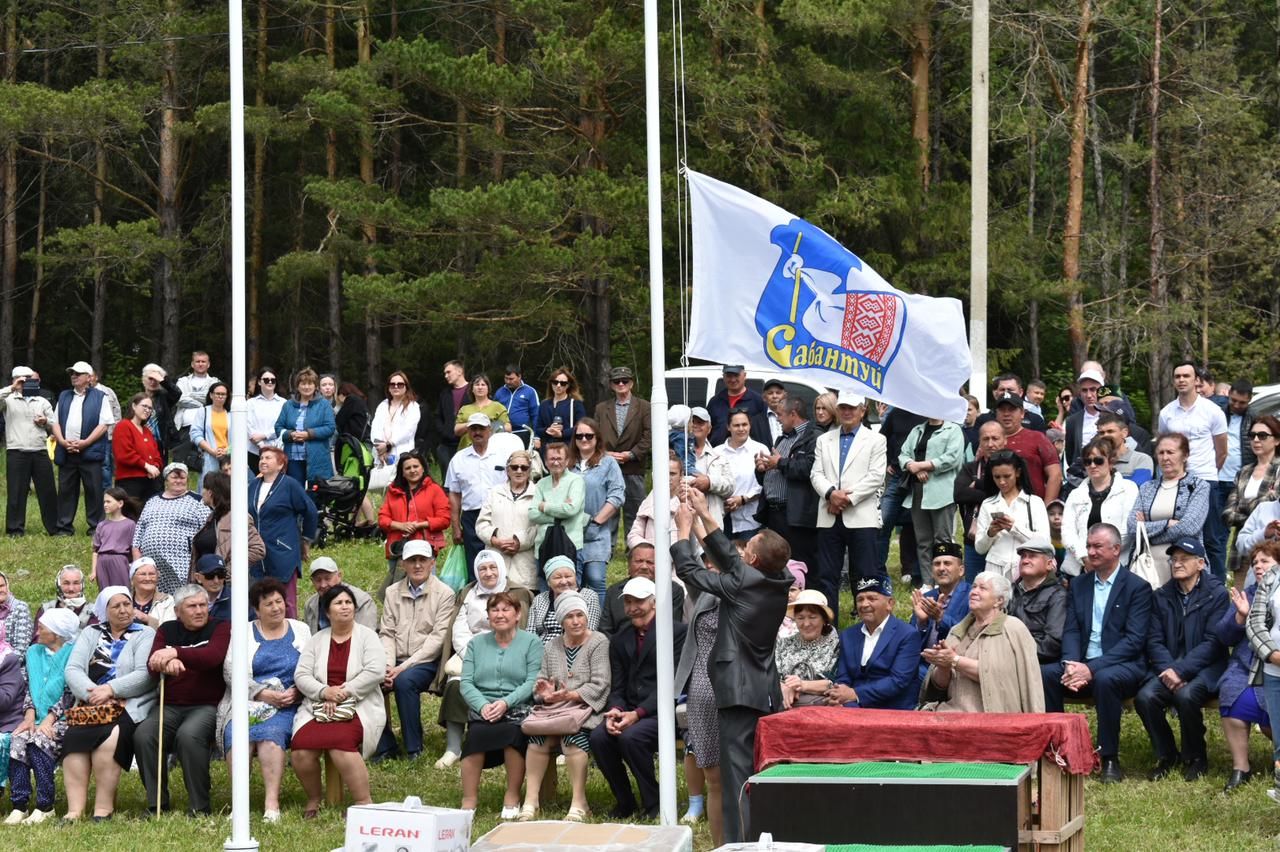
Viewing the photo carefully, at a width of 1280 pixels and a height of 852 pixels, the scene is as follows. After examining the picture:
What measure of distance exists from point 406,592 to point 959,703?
4074 mm

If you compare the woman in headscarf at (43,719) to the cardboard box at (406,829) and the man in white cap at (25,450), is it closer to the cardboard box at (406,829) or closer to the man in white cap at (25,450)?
the cardboard box at (406,829)

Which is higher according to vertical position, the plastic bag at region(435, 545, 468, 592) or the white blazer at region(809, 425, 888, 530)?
the white blazer at region(809, 425, 888, 530)

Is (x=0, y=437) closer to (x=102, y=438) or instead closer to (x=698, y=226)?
(x=102, y=438)

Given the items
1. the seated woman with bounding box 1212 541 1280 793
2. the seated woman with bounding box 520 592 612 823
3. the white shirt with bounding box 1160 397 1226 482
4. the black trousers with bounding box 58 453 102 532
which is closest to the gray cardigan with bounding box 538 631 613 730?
the seated woman with bounding box 520 592 612 823

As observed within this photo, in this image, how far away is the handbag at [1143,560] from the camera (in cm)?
1225

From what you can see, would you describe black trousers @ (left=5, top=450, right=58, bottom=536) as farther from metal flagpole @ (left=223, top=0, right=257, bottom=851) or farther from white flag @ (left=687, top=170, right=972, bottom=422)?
white flag @ (left=687, top=170, right=972, bottom=422)

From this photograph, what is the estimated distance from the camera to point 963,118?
109 feet

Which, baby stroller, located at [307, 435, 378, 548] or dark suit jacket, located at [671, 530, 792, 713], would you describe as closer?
dark suit jacket, located at [671, 530, 792, 713]

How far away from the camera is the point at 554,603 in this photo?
39.4 feet

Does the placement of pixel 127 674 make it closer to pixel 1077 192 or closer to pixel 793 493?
pixel 793 493

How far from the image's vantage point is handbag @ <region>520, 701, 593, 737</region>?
36.0 ft

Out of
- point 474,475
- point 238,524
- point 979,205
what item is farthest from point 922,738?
point 979,205

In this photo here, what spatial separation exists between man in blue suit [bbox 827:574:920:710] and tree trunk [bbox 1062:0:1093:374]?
1886 centimetres

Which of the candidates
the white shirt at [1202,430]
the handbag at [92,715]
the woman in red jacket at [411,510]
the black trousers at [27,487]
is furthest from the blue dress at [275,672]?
the black trousers at [27,487]
